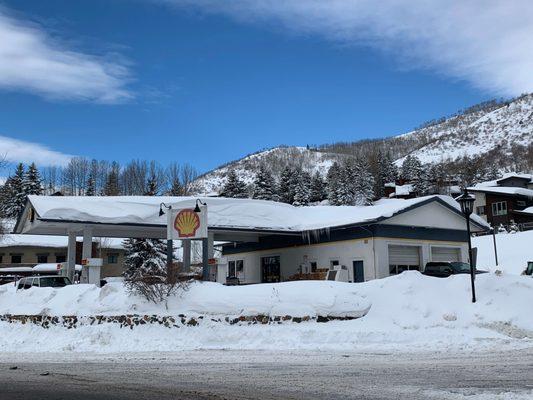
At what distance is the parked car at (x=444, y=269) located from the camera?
26.9m

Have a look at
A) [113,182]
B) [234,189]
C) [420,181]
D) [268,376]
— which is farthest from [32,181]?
[268,376]

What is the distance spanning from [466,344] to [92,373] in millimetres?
9118

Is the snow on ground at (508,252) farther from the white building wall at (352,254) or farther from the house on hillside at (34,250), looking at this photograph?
the house on hillside at (34,250)

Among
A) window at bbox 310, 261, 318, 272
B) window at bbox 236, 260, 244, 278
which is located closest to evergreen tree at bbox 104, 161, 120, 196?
window at bbox 236, 260, 244, 278

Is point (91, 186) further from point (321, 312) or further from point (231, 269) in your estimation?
point (321, 312)

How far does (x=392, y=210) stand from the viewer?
28031 millimetres

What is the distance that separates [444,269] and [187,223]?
12.9 metres

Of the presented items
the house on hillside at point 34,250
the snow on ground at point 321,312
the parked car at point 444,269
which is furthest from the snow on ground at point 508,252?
the house on hillside at point 34,250

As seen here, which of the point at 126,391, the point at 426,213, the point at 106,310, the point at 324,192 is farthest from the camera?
the point at 324,192

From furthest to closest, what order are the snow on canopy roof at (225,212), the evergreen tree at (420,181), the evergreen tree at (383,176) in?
the evergreen tree at (383,176) → the evergreen tree at (420,181) → the snow on canopy roof at (225,212)

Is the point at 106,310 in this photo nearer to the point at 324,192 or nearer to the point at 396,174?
the point at 324,192

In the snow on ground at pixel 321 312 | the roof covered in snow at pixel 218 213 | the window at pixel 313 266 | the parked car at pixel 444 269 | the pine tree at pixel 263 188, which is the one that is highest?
the pine tree at pixel 263 188

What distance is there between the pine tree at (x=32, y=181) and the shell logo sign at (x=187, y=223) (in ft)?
199

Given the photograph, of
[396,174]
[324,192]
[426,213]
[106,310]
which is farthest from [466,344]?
[396,174]
